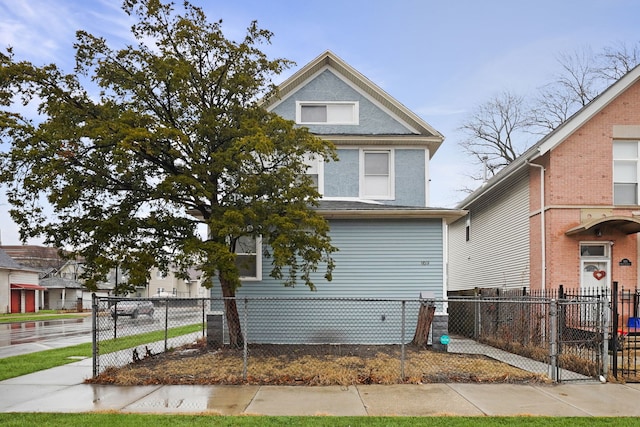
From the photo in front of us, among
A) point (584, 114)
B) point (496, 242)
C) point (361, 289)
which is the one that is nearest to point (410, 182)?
point (361, 289)

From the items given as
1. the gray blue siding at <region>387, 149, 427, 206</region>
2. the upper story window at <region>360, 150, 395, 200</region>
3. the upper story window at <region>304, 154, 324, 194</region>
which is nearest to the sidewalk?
A: the gray blue siding at <region>387, 149, 427, 206</region>

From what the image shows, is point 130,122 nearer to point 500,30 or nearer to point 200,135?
point 200,135

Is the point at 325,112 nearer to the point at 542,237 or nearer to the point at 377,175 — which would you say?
the point at 377,175

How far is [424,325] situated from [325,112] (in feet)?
23.6

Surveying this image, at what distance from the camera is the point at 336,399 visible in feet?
27.6

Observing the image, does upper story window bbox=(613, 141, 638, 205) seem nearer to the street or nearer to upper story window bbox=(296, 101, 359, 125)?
upper story window bbox=(296, 101, 359, 125)

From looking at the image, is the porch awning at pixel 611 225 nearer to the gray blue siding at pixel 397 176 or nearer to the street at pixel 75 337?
the gray blue siding at pixel 397 176

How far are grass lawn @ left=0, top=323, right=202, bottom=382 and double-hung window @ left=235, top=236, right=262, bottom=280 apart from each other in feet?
11.2

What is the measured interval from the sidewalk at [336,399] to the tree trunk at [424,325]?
4.48m

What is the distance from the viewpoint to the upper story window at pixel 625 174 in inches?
647

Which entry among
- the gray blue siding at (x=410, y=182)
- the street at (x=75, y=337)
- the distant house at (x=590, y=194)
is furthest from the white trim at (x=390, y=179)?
the street at (x=75, y=337)

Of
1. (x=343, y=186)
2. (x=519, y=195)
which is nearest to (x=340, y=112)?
(x=343, y=186)

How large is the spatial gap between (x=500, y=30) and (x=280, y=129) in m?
9.34

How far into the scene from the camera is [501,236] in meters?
20.4
